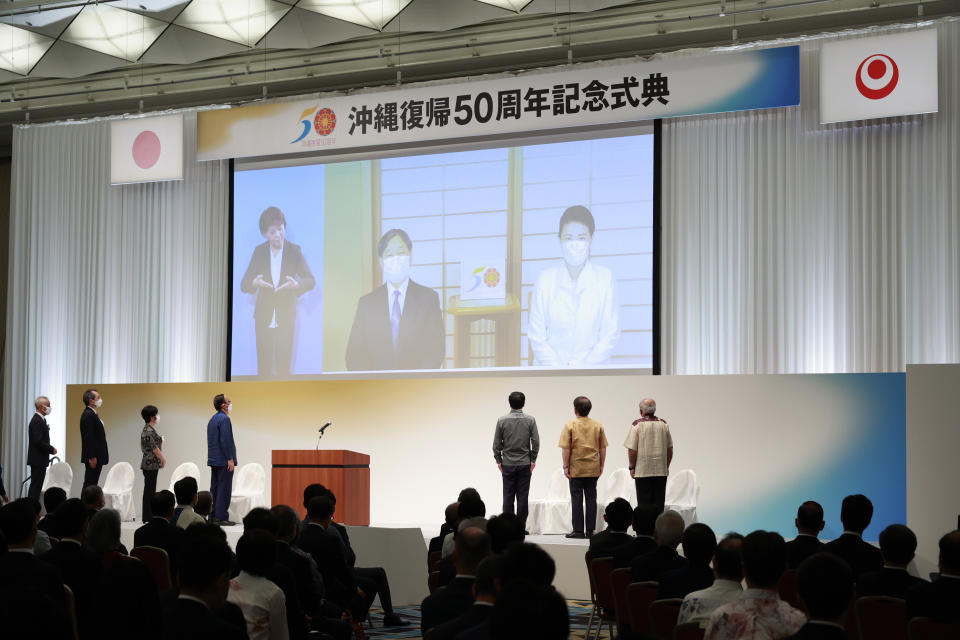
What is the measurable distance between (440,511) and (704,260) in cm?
410

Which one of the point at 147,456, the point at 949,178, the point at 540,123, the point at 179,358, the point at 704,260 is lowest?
the point at 147,456

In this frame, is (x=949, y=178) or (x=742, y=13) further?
(x=742, y=13)

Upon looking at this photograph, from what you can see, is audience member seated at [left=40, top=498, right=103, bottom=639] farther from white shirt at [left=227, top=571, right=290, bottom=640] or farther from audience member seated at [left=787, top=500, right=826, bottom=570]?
audience member seated at [left=787, top=500, right=826, bottom=570]

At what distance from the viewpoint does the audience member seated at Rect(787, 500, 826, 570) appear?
5207 millimetres

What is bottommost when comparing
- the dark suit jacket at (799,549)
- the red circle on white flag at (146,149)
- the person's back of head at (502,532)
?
the dark suit jacket at (799,549)

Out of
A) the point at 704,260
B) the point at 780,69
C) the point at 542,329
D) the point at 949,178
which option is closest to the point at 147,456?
the point at 542,329

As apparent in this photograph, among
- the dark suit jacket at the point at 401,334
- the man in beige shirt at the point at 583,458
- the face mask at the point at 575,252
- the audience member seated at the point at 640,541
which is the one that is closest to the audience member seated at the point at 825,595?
the audience member seated at the point at 640,541

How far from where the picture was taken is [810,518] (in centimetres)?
531

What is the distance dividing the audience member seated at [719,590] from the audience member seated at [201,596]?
1.60 m

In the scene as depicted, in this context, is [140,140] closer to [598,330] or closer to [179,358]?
[179,358]

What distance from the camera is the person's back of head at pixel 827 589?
289 centimetres

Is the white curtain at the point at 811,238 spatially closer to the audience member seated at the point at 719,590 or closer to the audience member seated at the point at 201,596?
the audience member seated at the point at 719,590

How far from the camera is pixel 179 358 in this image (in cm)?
1366

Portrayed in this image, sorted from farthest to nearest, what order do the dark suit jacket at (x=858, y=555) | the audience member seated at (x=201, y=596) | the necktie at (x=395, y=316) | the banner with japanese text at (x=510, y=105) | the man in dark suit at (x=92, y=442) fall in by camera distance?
the necktie at (x=395, y=316) < the man in dark suit at (x=92, y=442) < the banner with japanese text at (x=510, y=105) < the dark suit jacket at (x=858, y=555) < the audience member seated at (x=201, y=596)
